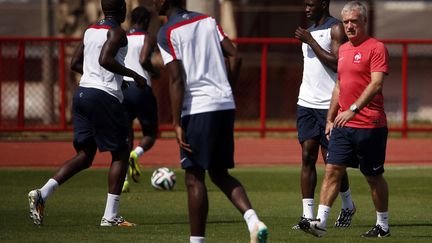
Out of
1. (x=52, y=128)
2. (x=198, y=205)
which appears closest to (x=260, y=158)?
(x=52, y=128)

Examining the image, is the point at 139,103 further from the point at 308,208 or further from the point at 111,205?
the point at 308,208

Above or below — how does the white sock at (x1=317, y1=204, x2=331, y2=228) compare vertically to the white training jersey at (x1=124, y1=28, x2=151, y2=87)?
below

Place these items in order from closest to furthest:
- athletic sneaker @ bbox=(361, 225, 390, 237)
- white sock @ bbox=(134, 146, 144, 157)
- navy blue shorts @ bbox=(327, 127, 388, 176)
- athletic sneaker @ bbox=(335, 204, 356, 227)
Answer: navy blue shorts @ bbox=(327, 127, 388, 176) → athletic sneaker @ bbox=(361, 225, 390, 237) → athletic sneaker @ bbox=(335, 204, 356, 227) → white sock @ bbox=(134, 146, 144, 157)

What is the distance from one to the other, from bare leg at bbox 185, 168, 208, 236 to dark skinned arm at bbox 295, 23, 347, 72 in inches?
111

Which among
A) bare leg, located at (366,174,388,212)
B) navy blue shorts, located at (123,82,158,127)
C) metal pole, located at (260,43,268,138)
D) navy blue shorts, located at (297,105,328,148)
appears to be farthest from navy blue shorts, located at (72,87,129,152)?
metal pole, located at (260,43,268,138)

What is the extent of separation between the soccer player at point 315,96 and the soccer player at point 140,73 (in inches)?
145

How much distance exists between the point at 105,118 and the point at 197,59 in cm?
279

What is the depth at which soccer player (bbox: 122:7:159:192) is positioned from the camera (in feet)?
53.1

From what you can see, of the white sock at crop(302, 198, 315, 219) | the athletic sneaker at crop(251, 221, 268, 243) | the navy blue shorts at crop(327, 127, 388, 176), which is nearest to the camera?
the athletic sneaker at crop(251, 221, 268, 243)

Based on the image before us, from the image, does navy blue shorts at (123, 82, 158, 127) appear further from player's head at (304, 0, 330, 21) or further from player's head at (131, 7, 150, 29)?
player's head at (304, 0, 330, 21)

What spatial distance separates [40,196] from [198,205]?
302 cm

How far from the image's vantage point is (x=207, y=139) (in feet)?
32.6

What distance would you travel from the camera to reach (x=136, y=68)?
16312mm

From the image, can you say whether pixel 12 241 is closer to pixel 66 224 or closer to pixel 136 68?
pixel 66 224
